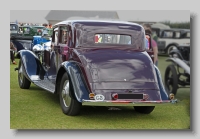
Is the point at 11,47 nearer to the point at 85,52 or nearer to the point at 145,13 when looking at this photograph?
the point at 85,52

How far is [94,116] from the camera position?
27.6ft

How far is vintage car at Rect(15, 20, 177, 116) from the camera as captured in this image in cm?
791

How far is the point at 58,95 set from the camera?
9.20m

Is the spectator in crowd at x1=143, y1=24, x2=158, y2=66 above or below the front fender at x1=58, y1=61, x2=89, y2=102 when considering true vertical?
above

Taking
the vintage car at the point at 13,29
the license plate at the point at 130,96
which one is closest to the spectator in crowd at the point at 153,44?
the license plate at the point at 130,96

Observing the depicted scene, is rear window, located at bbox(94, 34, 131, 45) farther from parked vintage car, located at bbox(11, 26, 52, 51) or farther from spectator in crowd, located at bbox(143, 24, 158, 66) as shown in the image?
parked vintage car, located at bbox(11, 26, 52, 51)

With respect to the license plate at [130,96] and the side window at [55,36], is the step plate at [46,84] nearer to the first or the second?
the side window at [55,36]

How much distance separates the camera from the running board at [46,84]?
8883 mm

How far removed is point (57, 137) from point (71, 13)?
1.88 m

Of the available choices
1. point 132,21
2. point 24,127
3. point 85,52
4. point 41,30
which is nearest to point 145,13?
point 132,21

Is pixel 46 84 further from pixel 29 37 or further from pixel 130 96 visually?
pixel 130 96

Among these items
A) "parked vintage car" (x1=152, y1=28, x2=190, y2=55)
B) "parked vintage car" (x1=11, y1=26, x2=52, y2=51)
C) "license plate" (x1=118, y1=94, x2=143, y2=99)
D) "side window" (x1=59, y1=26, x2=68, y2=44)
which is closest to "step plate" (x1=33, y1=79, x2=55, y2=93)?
"parked vintage car" (x1=11, y1=26, x2=52, y2=51)

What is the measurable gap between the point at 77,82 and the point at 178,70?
1.84m

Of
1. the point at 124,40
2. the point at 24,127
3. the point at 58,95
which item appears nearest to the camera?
the point at 24,127
